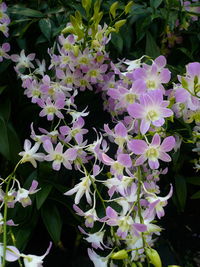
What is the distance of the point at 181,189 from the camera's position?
1109 millimetres

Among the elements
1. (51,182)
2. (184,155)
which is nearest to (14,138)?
(51,182)

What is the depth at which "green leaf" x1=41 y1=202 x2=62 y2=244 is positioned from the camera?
2.93 ft

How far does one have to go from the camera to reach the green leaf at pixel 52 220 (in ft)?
2.93

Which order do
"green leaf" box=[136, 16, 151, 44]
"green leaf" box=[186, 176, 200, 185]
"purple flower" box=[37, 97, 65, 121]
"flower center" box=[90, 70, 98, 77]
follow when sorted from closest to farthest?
"purple flower" box=[37, 97, 65, 121] → "flower center" box=[90, 70, 98, 77] → "green leaf" box=[136, 16, 151, 44] → "green leaf" box=[186, 176, 200, 185]

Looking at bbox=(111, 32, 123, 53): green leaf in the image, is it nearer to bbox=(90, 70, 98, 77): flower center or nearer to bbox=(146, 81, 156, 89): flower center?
bbox=(90, 70, 98, 77): flower center

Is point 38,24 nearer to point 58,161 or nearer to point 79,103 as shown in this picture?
point 79,103

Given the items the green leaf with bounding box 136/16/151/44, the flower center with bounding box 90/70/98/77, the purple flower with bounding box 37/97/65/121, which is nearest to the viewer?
the purple flower with bounding box 37/97/65/121

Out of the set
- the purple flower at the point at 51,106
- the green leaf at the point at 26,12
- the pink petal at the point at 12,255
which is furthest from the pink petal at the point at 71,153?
the green leaf at the point at 26,12

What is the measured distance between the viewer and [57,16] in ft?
3.43

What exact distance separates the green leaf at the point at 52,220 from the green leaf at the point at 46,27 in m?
0.41

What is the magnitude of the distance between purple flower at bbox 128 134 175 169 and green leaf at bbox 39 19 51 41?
1.60ft

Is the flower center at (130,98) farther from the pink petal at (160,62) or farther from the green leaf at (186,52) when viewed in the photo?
the green leaf at (186,52)

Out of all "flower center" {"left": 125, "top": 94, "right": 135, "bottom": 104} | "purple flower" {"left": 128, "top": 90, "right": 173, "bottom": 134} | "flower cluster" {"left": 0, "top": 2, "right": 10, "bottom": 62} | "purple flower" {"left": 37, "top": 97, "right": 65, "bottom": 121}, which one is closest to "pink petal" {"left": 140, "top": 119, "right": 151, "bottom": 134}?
"purple flower" {"left": 128, "top": 90, "right": 173, "bottom": 134}

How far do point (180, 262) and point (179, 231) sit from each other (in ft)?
0.43
